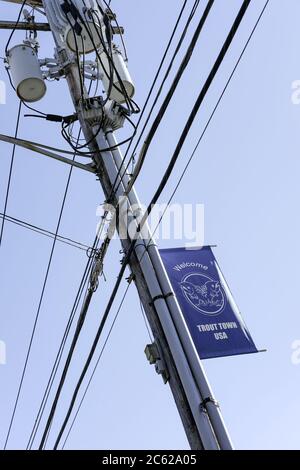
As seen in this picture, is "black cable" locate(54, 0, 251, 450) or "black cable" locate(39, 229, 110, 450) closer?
"black cable" locate(54, 0, 251, 450)

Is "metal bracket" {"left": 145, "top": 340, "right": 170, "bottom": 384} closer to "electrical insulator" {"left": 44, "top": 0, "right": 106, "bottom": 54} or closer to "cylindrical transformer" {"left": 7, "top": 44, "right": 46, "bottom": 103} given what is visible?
"electrical insulator" {"left": 44, "top": 0, "right": 106, "bottom": 54}

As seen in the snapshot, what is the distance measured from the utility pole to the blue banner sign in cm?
12

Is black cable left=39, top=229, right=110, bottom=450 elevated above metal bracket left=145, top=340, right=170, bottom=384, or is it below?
above

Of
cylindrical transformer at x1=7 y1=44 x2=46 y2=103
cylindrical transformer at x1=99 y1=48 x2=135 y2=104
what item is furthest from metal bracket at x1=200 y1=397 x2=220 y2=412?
cylindrical transformer at x1=7 y1=44 x2=46 y2=103

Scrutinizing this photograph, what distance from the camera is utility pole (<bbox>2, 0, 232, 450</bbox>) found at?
5.26 metres

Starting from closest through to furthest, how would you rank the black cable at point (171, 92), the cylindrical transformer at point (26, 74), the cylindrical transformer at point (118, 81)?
1. the black cable at point (171, 92)
2. the cylindrical transformer at point (26, 74)
3. the cylindrical transformer at point (118, 81)

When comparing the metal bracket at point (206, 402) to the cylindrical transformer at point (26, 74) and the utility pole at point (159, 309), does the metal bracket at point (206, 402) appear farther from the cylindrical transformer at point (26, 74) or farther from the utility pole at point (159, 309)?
the cylindrical transformer at point (26, 74)

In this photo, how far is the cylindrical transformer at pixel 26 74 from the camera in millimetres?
7484

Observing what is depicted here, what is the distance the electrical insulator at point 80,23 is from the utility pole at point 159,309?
19 cm

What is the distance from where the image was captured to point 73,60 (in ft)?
26.1

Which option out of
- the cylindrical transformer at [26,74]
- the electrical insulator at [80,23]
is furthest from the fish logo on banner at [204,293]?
the cylindrical transformer at [26,74]

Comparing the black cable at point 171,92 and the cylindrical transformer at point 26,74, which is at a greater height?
the cylindrical transformer at point 26,74
